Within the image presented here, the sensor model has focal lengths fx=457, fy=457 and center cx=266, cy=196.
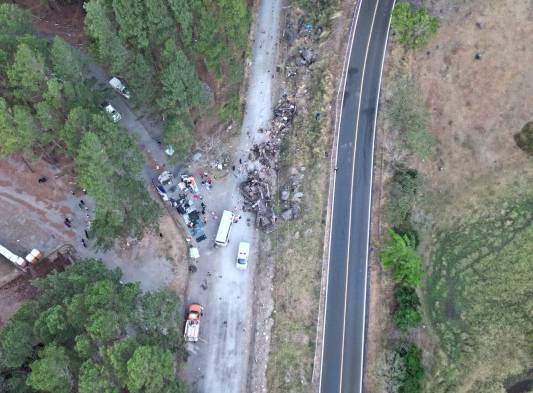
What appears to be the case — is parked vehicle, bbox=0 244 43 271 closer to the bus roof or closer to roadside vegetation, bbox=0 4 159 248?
roadside vegetation, bbox=0 4 159 248

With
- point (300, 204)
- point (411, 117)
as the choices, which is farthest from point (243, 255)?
point (411, 117)

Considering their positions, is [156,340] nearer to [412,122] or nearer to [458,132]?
[412,122]

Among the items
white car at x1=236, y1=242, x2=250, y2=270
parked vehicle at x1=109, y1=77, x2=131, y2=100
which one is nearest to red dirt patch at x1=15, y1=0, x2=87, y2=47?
parked vehicle at x1=109, y1=77, x2=131, y2=100

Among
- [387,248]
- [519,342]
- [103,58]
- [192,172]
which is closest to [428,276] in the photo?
[387,248]

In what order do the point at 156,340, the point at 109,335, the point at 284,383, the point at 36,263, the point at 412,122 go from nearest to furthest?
the point at 109,335, the point at 156,340, the point at 284,383, the point at 36,263, the point at 412,122

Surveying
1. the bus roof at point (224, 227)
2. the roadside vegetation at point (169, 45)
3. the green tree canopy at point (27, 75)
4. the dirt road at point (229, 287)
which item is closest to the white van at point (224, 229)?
the bus roof at point (224, 227)

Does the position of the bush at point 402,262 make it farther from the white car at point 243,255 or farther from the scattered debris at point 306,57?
the scattered debris at point 306,57

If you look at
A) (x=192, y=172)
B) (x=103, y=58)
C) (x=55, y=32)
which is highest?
(x=55, y=32)
